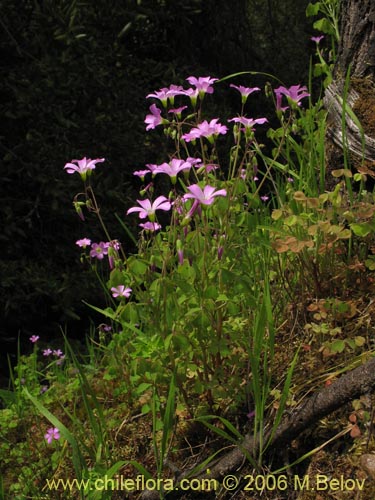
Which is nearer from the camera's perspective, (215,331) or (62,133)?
A: (215,331)

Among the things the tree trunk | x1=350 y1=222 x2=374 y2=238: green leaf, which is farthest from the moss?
x1=350 y1=222 x2=374 y2=238: green leaf

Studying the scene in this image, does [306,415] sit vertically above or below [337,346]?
below

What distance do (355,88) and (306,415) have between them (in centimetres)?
138

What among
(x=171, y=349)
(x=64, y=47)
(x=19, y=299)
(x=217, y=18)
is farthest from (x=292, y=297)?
(x=217, y=18)

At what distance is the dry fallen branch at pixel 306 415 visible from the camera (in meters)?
1.54

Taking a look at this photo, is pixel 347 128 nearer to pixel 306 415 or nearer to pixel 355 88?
pixel 355 88

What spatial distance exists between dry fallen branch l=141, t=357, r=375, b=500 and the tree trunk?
38.8 inches

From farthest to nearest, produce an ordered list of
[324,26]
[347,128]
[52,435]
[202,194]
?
[324,26]
[347,128]
[52,435]
[202,194]

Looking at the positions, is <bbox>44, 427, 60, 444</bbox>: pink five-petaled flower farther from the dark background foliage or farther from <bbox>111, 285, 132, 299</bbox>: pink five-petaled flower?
the dark background foliage

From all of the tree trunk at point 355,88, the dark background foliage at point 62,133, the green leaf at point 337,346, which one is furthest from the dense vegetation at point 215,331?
the dark background foliage at point 62,133

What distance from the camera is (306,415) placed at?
1622 millimetres

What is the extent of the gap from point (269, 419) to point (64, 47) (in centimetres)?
295

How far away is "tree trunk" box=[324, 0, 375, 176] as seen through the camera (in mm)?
2338

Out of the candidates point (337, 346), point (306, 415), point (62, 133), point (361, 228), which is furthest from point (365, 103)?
point (62, 133)
